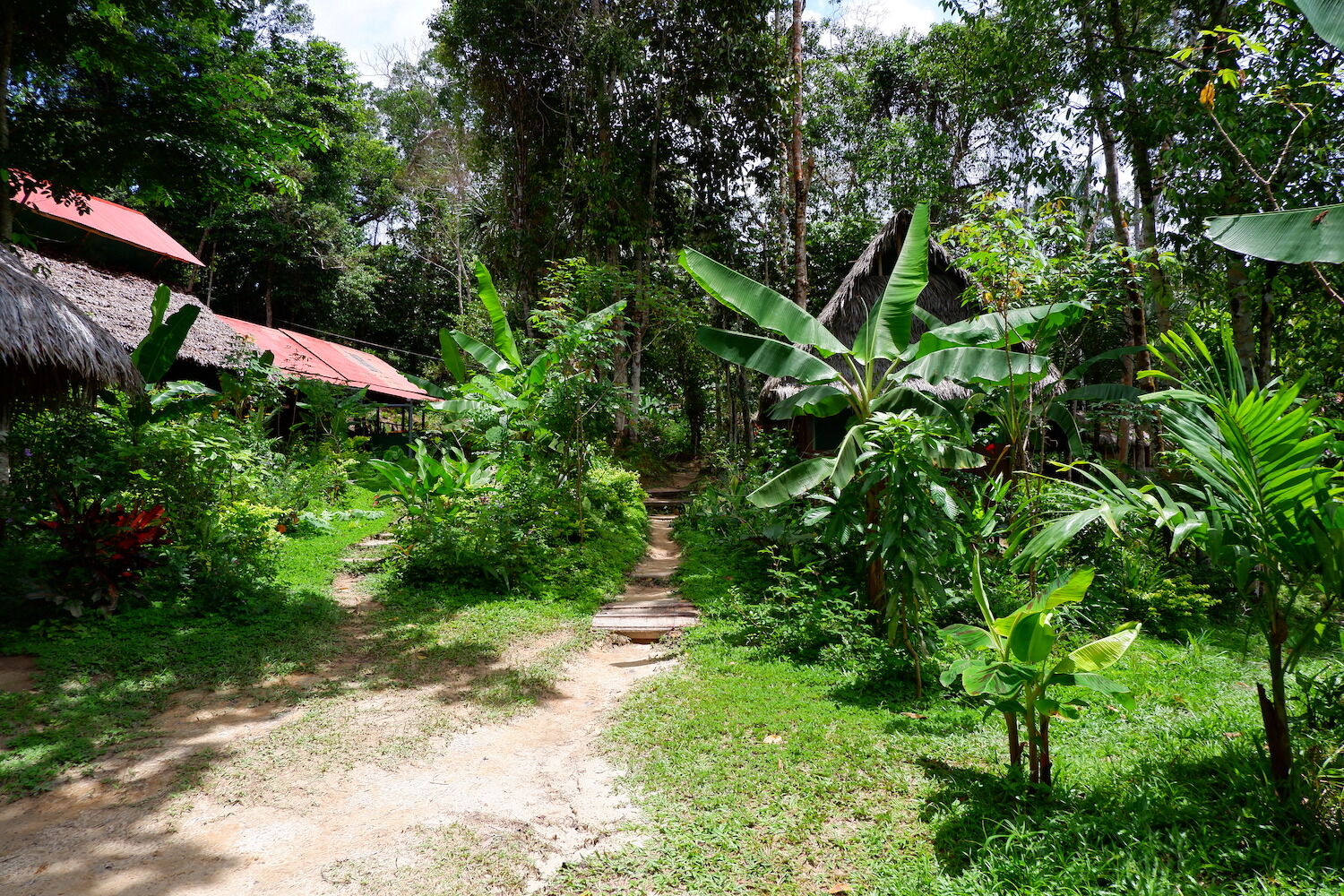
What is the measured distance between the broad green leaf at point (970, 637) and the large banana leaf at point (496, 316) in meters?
6.51

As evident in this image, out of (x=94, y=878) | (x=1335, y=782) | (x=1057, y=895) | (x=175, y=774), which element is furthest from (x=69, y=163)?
(x=1335, y=782)

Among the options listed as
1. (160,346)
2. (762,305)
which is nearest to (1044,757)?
(762,305)

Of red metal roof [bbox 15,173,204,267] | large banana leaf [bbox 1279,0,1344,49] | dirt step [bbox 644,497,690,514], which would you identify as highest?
red metal roof [bbox 15,173,204,267]

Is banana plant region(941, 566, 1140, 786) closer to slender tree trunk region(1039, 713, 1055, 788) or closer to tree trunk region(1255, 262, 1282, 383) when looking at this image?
slender tree trunk region(1039, 713, 1055, 788)

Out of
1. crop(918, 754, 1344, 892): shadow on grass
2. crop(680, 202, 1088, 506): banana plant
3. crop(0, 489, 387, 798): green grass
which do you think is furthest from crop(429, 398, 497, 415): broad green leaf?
crop(918, 754, 1344, 892): shadow on grass

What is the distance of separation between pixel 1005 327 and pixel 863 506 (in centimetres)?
159

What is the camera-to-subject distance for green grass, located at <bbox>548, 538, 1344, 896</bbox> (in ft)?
7.61

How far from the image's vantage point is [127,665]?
14.8ft

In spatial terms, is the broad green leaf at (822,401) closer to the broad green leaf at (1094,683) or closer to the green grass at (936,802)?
the green grass at (936,802)

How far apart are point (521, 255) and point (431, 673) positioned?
1340 centimetres

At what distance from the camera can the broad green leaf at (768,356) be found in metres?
4.91

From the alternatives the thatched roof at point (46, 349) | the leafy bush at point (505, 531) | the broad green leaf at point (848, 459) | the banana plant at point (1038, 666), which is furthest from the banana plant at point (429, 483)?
the banana plant at point (1038, 666)

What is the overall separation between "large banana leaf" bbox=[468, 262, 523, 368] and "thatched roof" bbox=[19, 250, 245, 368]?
4.34 meters

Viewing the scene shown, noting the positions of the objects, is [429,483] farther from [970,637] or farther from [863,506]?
[970,637]
